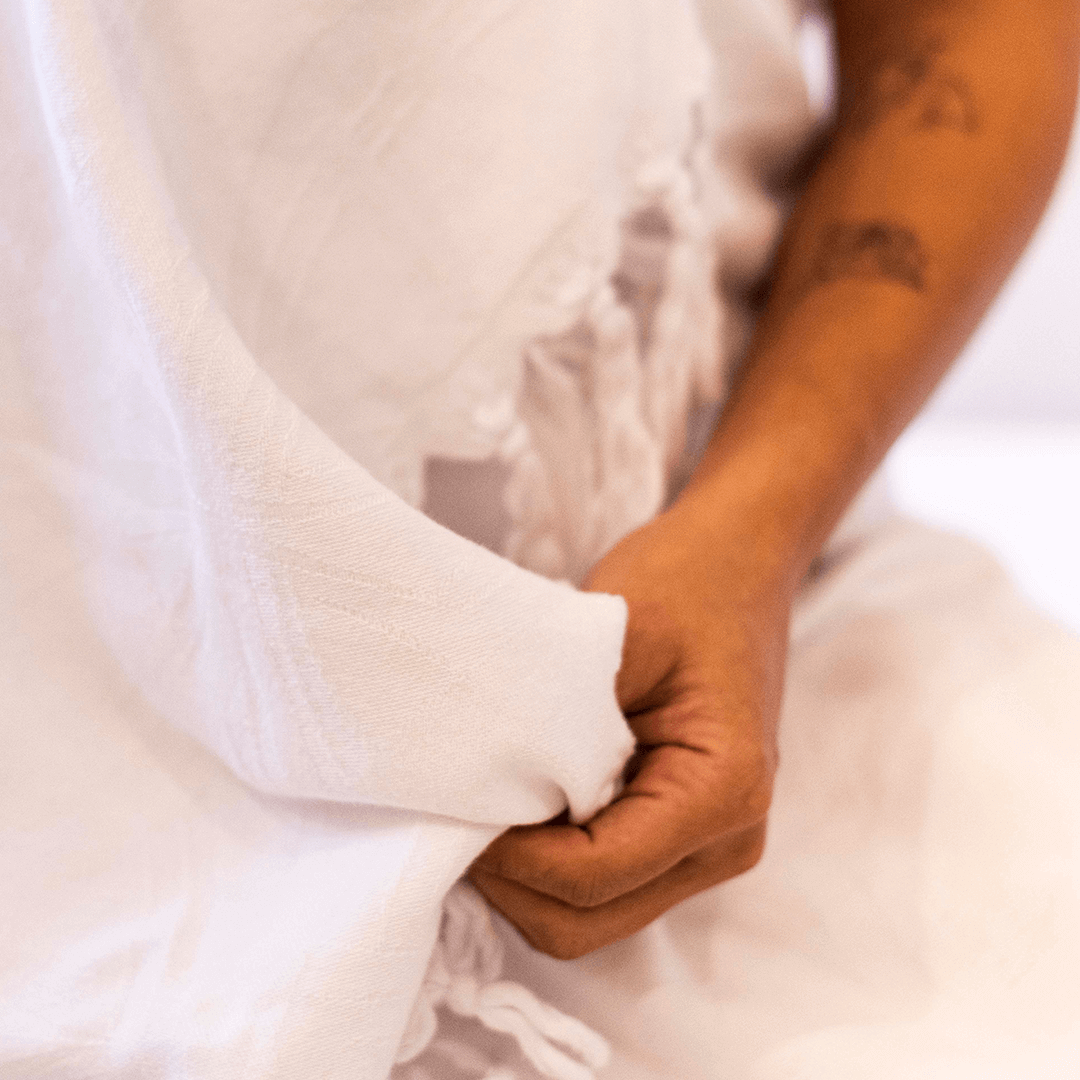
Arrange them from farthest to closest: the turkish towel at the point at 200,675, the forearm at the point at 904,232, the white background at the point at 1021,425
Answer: the white background at the point at 1021,425 < the forearm at the point at 904,232 < the turkish towel at the point at 200,675

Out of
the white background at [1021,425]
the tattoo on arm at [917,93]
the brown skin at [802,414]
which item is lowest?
the white background at [1021,425]

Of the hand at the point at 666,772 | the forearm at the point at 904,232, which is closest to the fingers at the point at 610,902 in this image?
the hand at the point at 666,772

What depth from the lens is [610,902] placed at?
0.31 metres

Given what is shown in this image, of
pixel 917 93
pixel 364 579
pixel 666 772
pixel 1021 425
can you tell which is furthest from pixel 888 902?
pixel 1021 425

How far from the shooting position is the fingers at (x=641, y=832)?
292 millimetres

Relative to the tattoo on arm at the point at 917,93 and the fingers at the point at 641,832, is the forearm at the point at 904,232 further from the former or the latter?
the fingers at the point at 641,832

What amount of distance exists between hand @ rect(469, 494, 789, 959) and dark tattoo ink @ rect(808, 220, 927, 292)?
0.19 m

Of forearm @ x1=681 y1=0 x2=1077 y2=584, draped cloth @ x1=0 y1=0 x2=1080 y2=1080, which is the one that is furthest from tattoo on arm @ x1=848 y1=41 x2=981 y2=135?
draped cloth @ x1=0 y1=0 x2=1080 y2=1080

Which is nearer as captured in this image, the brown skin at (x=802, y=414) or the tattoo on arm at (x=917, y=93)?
the brown skin at (x=802, y=414)

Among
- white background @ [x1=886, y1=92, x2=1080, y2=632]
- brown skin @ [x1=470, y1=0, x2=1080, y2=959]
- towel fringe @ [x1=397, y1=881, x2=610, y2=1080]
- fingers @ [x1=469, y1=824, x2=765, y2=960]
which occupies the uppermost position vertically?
brown skin @ [x1=470, y1=0, x2=1080, y2=959]

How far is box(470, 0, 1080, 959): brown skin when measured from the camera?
1.01 feet

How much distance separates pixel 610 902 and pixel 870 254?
325mm

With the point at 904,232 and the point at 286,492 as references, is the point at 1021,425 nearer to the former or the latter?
the point at 904,232

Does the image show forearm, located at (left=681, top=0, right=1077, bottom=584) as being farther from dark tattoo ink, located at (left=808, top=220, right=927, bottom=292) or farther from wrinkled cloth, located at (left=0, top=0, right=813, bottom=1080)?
wrinkled cloth, located at (left=0, top=0, right=813, bottom=1080)
